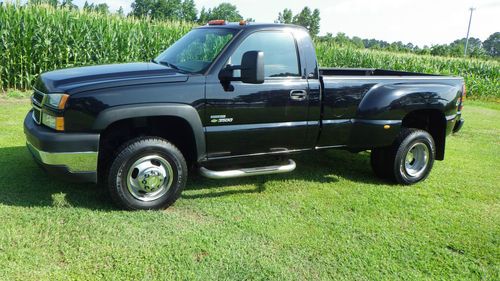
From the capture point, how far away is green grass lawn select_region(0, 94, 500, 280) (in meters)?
3.17

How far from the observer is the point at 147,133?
4238mm

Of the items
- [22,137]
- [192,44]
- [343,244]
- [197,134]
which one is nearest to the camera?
[343,244]

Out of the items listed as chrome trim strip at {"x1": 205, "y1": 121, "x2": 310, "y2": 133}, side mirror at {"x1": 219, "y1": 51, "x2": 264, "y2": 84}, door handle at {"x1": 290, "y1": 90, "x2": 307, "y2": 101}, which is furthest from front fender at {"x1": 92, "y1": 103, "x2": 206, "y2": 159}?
door handle at {"x1": 290, "y1": 90, "x2": 307, "y2": 101}

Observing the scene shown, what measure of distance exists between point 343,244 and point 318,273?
0.57 m

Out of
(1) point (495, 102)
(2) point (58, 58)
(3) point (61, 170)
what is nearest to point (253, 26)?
(3) point (61, 170)

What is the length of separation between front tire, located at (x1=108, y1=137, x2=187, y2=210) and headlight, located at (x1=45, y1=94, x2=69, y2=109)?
0.66 m

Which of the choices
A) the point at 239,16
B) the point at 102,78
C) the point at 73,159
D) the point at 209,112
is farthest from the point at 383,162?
the point at 239,16

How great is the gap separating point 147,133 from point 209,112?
2.36 feet

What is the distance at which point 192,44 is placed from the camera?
4.77 meters

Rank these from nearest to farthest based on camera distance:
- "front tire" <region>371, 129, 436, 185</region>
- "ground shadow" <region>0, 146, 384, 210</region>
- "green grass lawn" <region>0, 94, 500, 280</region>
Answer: "green grass lawn" <region>0, 94, 500, 280</region> → "ground shadow" <region>0, 146, 384, 210</region> → "front tire" <region>371, 129, 436, 185</region>

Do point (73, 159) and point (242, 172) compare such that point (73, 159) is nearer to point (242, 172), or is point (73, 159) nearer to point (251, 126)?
point (242, 172)

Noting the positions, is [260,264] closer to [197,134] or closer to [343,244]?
[343,244]

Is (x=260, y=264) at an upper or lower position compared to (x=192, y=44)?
lower

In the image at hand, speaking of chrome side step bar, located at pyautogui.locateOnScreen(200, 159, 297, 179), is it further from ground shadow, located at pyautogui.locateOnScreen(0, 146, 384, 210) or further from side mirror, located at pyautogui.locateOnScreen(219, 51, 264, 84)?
side mirror, located at pyautogui.locateOnScreen(219, 51, 264, 84)
